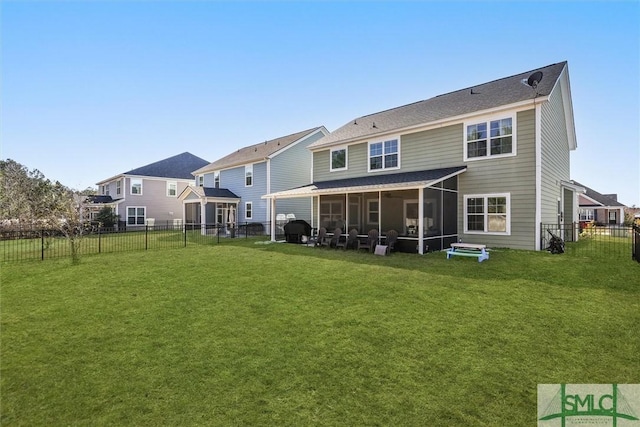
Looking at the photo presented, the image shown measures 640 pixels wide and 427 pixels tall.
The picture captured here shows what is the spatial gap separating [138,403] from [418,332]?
12.0 ft

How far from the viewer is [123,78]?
1348 cm

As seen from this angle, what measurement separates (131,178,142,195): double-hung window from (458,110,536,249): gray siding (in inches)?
1137

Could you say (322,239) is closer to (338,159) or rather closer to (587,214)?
(338,159)

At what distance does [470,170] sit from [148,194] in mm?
28538

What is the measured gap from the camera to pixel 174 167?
32281 mm

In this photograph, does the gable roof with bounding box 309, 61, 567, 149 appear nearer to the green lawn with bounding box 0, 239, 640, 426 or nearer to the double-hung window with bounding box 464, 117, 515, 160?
the double-hung window with bounding box 464, 117, 515, 160

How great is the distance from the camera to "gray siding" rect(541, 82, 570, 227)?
478 inches

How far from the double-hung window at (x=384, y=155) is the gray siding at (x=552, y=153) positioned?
6129 mm

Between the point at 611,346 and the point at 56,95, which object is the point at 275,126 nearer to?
the point at 56,95

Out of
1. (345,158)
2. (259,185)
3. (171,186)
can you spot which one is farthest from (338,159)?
(171,186)

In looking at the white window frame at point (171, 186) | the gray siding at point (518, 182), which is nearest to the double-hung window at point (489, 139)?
the gray siding at point (518, 182)

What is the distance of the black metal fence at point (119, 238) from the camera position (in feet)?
45.0

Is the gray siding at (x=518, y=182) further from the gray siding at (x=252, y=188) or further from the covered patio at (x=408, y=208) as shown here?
the gray siding at (x=252, y=188)

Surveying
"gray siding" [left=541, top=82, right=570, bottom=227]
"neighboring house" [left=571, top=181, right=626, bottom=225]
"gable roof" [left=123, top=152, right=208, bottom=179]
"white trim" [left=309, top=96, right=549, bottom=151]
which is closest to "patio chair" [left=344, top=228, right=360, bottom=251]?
"white trim" [left=309, top=96, right=549, bottom=151]
